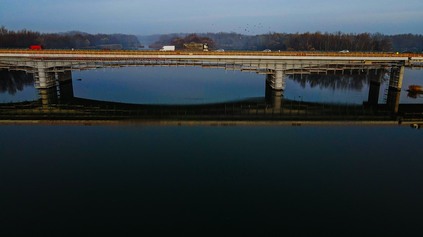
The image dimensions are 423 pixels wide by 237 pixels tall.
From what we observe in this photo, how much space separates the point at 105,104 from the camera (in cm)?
3828

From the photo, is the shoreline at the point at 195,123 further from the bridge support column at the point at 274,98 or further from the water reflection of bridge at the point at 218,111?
the bridge support column at the point at 274,98

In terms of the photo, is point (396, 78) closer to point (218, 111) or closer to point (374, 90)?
point (374, 90)

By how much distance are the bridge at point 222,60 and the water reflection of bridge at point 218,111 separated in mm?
4251

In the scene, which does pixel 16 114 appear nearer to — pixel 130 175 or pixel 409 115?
pixel 130 175

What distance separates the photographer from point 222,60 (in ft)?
142

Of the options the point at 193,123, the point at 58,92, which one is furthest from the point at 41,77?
the point at 193,123

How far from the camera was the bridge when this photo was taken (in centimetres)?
4216

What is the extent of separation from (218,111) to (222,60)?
11772 millimetres

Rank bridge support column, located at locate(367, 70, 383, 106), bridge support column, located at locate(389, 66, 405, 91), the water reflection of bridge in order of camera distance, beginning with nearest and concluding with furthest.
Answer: the water reflection of bridge < bridge support column, located at locate(367, 70, 383, 106) < bridge support column, located at locate(389, 66, 405, 91)

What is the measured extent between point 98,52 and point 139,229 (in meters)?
35.8

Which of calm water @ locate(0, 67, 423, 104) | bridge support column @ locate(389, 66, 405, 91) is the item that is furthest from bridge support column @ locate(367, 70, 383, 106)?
bridge support column @ locate(389, 66, 405, 91)

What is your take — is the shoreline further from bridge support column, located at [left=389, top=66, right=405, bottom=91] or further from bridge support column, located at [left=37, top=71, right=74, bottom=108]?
bridge support column, located at [left=389, top=66, right=405, bottom=91]

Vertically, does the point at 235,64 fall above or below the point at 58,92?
above

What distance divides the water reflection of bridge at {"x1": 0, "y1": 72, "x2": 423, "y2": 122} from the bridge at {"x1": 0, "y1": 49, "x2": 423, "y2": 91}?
425cm
